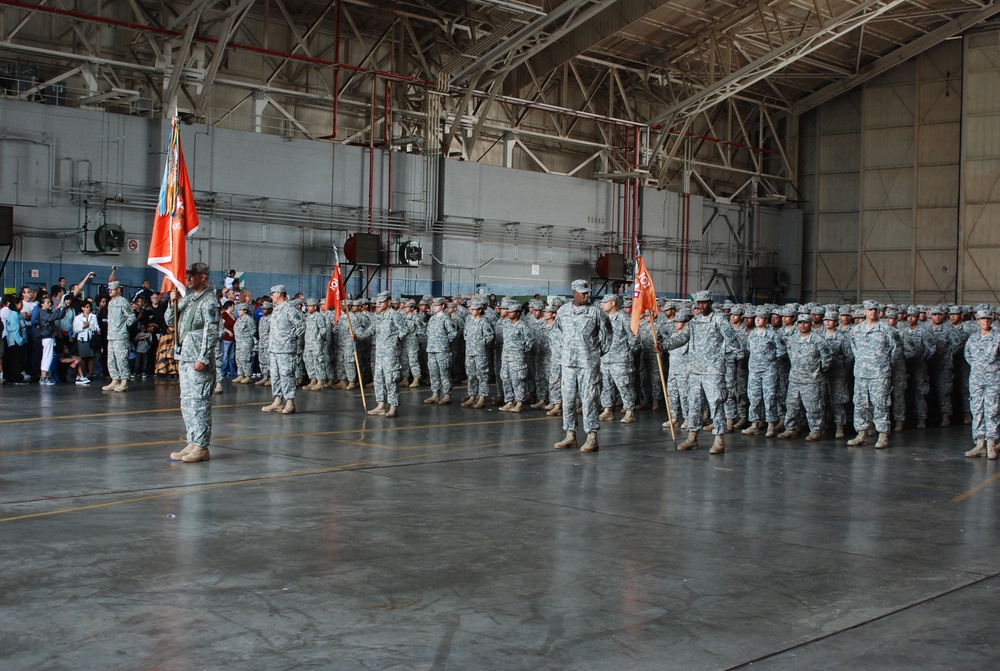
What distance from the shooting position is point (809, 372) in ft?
47.1

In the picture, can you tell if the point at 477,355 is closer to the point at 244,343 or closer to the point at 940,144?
the point at 244,343

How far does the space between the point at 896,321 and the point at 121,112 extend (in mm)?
18062

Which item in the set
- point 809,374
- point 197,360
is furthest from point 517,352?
point 197,360

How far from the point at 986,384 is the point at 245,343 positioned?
13.8 m

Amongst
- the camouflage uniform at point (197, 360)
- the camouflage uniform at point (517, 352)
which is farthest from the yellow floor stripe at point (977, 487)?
the camouflage uniform at point (517, 352)

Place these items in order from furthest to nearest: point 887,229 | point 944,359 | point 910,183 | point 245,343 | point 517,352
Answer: point 887,229 < point 910,183 < point 245,343 < point 517,352 < point 944,359

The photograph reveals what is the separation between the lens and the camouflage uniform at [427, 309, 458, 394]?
59.7 feet

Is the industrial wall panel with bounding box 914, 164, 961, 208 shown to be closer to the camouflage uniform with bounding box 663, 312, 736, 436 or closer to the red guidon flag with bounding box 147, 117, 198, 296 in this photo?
the camouflage uniform with bounding box 663, 312, 736, 436

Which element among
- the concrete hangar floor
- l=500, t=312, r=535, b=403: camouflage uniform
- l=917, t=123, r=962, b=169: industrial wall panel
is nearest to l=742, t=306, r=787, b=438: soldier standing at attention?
the concrete hangar floor

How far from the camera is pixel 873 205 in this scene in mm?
37156

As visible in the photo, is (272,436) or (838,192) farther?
(838,192)

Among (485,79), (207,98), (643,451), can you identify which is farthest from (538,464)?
(485,79)

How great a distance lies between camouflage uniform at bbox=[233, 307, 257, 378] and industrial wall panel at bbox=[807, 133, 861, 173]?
24.7 m

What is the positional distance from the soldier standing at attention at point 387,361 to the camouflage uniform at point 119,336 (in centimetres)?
517
